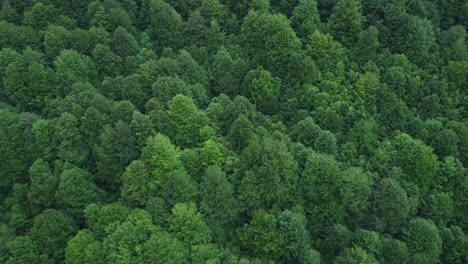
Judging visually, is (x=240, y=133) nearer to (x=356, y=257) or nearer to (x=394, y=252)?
(x=356, y=257)

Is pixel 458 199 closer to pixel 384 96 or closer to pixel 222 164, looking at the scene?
pixel 384 96

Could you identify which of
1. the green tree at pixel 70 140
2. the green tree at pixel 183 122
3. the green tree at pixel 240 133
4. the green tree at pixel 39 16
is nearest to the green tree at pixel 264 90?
the green tree at pixel 240 133

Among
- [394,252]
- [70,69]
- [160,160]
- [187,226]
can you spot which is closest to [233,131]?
[160,160]

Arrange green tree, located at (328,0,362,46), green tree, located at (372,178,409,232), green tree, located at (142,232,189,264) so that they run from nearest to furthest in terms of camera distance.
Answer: green tree, located at (142,232,189,264) < green tree, located at (372,178,409,232) < green tree, located at (328,0,362,46)

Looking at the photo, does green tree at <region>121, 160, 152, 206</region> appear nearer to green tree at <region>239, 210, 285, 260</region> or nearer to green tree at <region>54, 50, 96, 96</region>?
green tree at <region>239, 210, 285, 260</region>

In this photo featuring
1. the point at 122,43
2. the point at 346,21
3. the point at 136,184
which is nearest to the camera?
the point at 136,184

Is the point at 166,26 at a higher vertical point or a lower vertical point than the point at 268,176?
lower

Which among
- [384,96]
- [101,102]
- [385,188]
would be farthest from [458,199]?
[101,102]

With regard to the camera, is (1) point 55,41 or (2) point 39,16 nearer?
(1) point 55,41

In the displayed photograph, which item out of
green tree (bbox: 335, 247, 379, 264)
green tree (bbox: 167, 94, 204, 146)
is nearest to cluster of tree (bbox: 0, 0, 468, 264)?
green tree (bbox: 335, 247, 379, 264)
